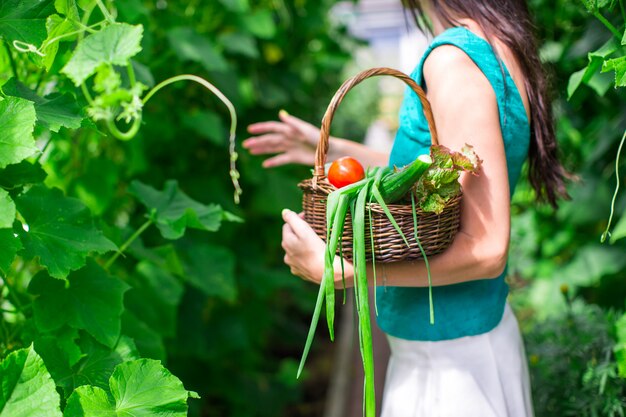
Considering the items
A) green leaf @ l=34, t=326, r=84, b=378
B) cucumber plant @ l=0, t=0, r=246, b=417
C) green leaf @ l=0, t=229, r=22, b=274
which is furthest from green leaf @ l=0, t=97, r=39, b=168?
green leaf @ l=34, t=326, r=84, b=378

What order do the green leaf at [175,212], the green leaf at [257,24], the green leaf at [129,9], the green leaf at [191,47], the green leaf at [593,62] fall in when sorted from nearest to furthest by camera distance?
1. the green leaf at [593,62]
2. the green leaf at [175,212]
3. the green leaf at [129,9]
4. the green leaf at [191,47]
5. the green leaf at [257,24]

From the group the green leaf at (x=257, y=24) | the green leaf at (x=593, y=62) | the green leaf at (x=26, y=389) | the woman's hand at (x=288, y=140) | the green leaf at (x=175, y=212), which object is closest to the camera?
the green leaf at (x=26, y=389)

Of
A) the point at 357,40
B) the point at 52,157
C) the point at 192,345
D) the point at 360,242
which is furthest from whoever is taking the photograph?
the point at 357,40

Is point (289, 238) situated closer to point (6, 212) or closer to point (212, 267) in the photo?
point (6, 212)

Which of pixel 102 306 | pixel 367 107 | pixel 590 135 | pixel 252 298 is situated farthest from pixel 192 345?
pixel 367 107

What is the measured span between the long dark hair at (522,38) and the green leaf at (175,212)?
1.94ft

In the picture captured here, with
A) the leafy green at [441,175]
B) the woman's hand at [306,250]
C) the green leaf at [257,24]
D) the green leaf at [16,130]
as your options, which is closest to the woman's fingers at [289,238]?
the woman's hand at [306,250]

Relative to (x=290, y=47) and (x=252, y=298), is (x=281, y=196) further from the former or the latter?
(x=290, y=47)

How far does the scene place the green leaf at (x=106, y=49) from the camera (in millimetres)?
1161

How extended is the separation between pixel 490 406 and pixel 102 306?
0.73m

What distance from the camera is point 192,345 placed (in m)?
2.70

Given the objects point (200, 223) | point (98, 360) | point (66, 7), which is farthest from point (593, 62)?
point (98, 360)

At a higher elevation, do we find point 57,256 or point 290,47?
point 290,47

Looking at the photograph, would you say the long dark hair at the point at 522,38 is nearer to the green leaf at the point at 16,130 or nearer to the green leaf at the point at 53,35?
the green leaf at the point at 53,35
